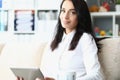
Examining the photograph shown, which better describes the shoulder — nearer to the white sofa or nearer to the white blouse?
the white blouse

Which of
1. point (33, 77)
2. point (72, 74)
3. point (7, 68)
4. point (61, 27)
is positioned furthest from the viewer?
point (7, 68)

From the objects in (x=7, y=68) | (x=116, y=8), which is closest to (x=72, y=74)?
(x=7, y=68)

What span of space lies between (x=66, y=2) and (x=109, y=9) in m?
2.34

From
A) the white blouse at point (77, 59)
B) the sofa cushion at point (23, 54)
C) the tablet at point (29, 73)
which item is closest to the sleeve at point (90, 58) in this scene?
the white blouse at point (77, 59)

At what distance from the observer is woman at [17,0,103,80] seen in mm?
1729

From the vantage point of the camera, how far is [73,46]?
180 centimetres

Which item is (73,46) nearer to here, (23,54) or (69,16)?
(69,16)

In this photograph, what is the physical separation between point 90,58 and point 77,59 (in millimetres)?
143

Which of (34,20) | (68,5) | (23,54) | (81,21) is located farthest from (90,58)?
(34,20)

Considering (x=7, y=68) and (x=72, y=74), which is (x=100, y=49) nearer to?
(x=72, y=74)

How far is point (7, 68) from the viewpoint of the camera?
2270 millimetres

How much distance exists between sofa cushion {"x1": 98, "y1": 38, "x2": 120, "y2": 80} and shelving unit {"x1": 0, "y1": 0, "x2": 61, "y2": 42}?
7.09ft

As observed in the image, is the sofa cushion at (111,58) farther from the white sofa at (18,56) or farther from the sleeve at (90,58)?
the white sofa at (18,56)

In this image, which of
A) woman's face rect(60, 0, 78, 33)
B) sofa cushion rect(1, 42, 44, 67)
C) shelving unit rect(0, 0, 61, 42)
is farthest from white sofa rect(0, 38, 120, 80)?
shelving unit rect(0, 0, 61, 42)
